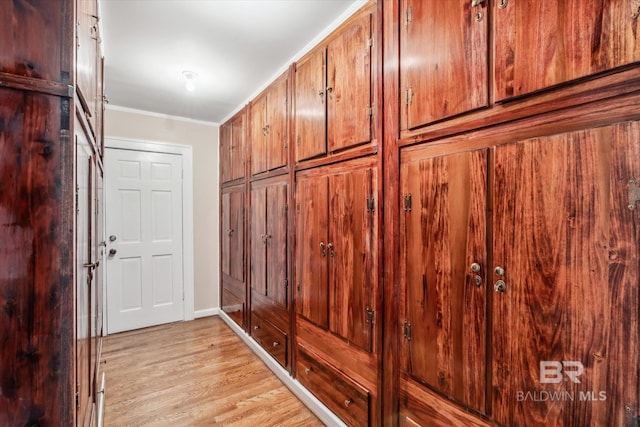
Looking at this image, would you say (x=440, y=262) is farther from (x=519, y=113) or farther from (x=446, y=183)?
(x=519, y=113)

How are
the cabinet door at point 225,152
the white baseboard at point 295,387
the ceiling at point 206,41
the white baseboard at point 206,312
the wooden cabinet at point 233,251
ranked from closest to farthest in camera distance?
the ceiling at point 206,41 → the white baseboard at point 295,387 → the wooden cabinet at point 233,251 → the cabinet door at point 225,152 → the white baseboard at point 206,312

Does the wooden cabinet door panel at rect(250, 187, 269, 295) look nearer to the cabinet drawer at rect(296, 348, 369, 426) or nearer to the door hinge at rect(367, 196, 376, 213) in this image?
the cabinet drawer at rect(296, 348, 369, 426)

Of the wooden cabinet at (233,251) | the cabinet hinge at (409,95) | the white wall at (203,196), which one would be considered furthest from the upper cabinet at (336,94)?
the white wall at (203,196)

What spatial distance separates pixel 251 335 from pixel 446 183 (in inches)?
104

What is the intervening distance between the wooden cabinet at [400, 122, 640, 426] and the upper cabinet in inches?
19.4

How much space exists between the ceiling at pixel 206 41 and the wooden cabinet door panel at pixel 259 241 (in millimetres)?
1113

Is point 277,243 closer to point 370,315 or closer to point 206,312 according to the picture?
point 370,315

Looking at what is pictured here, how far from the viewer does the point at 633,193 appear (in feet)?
2.54

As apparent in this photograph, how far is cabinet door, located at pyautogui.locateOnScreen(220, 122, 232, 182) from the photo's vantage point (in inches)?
146

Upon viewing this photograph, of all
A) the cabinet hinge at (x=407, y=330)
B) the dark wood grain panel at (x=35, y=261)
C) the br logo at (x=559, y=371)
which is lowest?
the cabinet hinge at (x=407, y=330)

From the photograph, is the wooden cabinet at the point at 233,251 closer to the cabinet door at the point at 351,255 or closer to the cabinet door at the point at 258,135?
the cabinet door at the point at 258,135

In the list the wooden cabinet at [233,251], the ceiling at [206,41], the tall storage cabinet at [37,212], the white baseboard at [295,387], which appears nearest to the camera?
the tall storage cabinet at [37,212]

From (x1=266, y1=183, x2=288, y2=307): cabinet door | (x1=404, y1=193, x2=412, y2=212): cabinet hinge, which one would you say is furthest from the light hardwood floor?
(x1=404, y1=193, x2=412, y2=212): cabinet hinge

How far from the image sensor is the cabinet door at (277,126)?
96.8 inches
